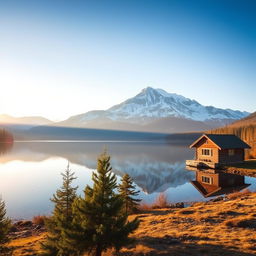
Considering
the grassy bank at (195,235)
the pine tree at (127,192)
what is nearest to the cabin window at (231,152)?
the grassy bank at (195,235)

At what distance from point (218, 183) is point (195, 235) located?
88.8 ft

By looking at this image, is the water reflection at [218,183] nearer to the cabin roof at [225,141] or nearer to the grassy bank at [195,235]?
the cabin roof at [225,141]

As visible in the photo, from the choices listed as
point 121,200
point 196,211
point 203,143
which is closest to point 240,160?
point 203,143

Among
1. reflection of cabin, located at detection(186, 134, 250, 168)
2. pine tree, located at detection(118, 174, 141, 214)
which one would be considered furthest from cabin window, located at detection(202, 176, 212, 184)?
pine tree, located at detection(118, 174, 141, 214)

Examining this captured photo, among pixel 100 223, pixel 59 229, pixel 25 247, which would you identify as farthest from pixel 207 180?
pixel 100 223

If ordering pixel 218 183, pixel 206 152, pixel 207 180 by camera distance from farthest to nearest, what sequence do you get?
pixel 206 152, pixel 207 180, pixel 218 183

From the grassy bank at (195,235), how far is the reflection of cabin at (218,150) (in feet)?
103

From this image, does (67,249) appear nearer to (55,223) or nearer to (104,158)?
(55,223)

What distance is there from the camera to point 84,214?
11258 mm

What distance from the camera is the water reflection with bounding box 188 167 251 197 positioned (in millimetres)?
34859

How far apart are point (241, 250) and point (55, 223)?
10.7 meters

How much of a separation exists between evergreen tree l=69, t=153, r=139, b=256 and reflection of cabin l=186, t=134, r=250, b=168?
44379 millimetres

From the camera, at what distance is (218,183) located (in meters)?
39.2

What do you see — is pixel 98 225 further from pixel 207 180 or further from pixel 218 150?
pixel 218 150
